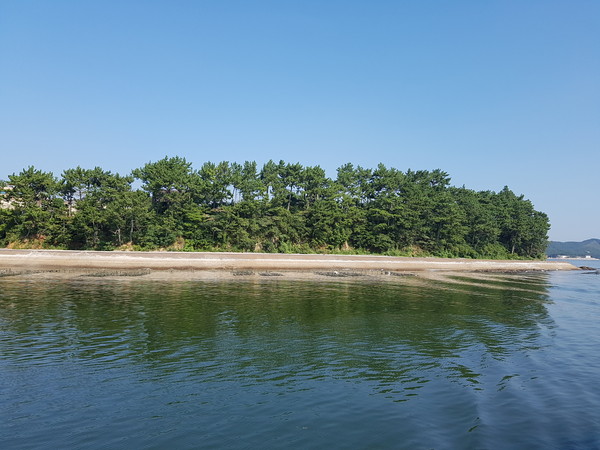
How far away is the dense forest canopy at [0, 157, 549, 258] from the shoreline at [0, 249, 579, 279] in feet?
30.5

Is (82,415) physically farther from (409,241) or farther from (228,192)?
(409,241)

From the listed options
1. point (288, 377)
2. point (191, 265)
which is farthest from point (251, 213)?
point (288, 377)

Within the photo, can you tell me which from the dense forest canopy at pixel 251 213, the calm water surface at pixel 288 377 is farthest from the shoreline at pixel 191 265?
the calm water surface at pixel 288 377

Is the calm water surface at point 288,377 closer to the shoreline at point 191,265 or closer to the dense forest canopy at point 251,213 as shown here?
the shoreline at point 191,265

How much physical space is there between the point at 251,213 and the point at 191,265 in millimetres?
20773

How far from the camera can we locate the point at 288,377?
14344 mm

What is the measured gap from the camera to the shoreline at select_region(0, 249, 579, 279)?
50.7m

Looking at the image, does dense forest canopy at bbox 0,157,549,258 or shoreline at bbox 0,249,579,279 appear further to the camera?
dense forest canopy at bbox 0,157,549,258

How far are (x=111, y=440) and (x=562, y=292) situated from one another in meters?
54.6

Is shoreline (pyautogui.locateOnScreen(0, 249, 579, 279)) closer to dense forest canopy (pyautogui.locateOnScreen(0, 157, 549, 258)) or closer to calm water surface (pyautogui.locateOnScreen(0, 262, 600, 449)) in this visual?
dense forest canopy (pyautogui.locateOnScreen(0, 157, 549, 258))

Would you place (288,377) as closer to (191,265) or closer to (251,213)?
(191,265)

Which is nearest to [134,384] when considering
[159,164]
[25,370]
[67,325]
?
[25,370]

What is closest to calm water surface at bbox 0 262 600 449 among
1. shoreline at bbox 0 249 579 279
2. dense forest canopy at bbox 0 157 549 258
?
shoreline at bbox 0 249 579 279

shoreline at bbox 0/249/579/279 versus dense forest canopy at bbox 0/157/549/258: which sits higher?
dense forest canopy at bbox 0/157/549/258
